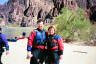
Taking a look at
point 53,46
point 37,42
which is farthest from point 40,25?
point 53,46

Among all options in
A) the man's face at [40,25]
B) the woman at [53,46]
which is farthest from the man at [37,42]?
the woman at [53,46]

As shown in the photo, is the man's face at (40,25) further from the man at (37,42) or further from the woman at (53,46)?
the woman at (53,46)

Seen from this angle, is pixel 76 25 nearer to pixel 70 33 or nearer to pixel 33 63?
pixel 70 33

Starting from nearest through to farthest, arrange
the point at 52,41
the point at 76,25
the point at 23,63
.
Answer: the point at 52,41 → the point at 23,63 → the point at 76,25

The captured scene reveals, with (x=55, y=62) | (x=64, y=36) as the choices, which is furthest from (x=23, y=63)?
(x=64, y=36)

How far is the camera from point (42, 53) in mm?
6445

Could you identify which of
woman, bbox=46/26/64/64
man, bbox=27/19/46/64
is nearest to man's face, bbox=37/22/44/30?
man, bbox=27/19/46/64

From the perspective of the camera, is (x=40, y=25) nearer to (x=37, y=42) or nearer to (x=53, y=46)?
(x=37, y=42)

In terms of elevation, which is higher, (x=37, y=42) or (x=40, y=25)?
(x=40, y=25)

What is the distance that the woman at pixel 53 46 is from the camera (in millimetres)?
6344

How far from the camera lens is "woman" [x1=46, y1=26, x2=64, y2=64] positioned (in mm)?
6344

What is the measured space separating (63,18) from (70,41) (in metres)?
3.36

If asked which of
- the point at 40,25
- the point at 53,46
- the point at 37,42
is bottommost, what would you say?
the point at 53,46

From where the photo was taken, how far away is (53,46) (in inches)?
252
